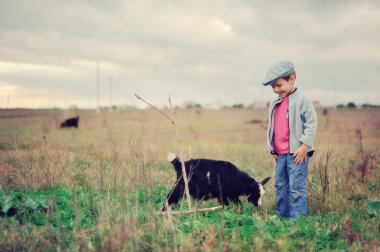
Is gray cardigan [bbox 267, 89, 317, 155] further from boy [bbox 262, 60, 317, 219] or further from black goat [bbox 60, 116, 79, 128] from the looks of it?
black goat [bbox 60, 116, 79, 128]

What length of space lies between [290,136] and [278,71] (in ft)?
3.02

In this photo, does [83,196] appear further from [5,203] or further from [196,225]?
[196,225]

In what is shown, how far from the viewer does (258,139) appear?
58.7 ft

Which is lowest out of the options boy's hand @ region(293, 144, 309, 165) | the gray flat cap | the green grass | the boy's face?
the green grass

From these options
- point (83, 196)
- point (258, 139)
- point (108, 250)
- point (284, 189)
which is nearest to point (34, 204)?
point (83, 196)

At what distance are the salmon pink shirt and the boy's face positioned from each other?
0.47 ft

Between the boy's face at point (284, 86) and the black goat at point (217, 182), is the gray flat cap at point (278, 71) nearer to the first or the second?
the boy's face at point (284, 86)

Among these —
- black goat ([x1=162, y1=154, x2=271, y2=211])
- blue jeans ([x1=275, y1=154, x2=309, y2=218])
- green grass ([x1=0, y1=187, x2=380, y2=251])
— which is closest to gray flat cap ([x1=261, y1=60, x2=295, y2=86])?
blue jeans ([x1=275, y1=154, x2=309, y2=218])

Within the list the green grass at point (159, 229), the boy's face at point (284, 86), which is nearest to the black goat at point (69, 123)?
the green grass at point (159, 229)

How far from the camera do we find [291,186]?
4914 mm

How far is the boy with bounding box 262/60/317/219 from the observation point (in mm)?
4824

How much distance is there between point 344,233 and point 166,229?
6.77 feet

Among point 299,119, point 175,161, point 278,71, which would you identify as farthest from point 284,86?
point 175,161

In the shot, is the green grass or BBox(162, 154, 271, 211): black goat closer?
the green grass
